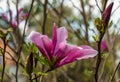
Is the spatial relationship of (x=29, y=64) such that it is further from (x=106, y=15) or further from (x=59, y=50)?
(x=106, y=15)

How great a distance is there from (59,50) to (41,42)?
0.08 m

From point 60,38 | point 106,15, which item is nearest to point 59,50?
point 60,38

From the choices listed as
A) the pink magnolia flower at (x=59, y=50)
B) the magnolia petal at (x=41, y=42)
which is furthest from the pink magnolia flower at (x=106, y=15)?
the magnolia petal at (x=41, y=42)

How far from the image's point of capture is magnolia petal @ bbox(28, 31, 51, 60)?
4.12ft


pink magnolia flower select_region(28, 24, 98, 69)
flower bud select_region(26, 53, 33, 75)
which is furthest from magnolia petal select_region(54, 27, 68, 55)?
flower bud select_region(26, 53, 33, 75)

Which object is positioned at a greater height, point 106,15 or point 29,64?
point 106,15

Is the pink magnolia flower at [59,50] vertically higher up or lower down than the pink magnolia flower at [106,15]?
lower down

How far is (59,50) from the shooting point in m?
1.30

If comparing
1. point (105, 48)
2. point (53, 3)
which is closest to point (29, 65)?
point (105, 48)

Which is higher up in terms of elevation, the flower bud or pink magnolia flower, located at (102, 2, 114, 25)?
pink magnolia flower, located at (102, 2, 114, 25)

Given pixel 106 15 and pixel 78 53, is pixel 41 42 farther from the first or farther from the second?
pixel 106 15

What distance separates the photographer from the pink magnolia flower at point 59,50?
129 centimetres

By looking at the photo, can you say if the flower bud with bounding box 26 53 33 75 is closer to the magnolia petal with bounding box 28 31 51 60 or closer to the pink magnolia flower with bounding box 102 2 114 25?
the magnolia petal with bounding box 28 31 51 60

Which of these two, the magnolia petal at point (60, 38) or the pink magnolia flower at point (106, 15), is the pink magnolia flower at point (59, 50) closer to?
the magnolia petal at point (60, 38)
